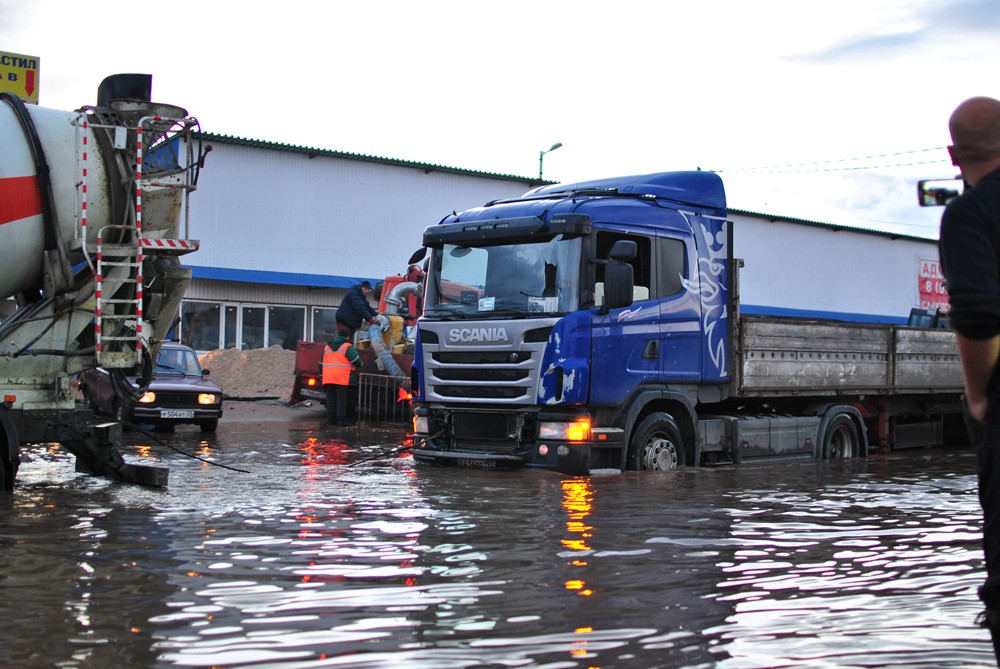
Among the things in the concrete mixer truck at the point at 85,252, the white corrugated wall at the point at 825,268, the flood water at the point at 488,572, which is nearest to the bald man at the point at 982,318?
the flood water at the point at 488,572

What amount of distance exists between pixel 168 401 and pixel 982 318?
1690 cm

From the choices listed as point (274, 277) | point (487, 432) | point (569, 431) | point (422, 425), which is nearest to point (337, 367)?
point (422, 425)

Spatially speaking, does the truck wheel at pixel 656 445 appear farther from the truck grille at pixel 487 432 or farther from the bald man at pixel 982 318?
the bald man at pixel 982 318

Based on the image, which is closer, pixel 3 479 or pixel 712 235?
pixel 3 479

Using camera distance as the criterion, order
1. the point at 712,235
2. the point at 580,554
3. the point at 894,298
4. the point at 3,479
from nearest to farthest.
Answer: the point at 580,554 < the point at 3,479 < the point at 712,235 < the point at 894,298

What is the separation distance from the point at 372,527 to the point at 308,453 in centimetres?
707

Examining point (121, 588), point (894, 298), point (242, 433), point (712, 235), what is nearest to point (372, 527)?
point (121, 588)

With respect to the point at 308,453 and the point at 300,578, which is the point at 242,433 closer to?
the point at 308,453

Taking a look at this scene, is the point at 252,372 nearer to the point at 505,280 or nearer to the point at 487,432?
the point at 487,432

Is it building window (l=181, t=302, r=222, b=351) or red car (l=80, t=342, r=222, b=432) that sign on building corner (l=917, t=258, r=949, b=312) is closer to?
building window (l=181, t=302, r=222, b=351)

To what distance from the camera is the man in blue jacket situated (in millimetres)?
20469

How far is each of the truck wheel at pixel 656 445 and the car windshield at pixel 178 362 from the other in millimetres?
10531

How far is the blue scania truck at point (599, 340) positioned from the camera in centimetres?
1149

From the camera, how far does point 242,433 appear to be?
64.2ft
